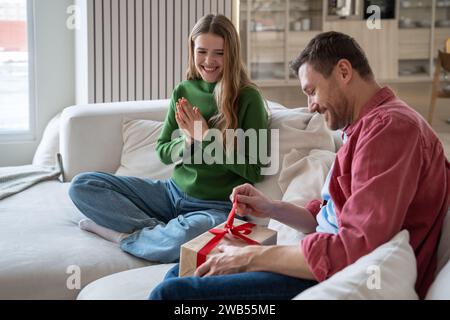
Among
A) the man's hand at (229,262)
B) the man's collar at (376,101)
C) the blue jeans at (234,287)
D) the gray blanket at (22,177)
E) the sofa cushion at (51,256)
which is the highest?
the man's collar at (376,101)

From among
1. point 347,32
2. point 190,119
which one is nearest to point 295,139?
point 190,119

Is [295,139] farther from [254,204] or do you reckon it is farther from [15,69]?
[15,69]

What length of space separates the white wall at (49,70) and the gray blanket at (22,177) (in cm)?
103

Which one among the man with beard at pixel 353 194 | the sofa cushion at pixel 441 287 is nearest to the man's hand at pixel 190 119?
the man with beard at pixel 353 194

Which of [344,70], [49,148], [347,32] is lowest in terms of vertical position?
[49,148]

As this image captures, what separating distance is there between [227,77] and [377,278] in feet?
4.55

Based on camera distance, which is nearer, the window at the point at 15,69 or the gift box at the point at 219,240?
the gift box at the point at 219,240

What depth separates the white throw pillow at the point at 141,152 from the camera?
2975 mm

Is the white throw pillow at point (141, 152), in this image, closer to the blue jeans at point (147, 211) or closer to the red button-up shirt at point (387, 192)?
the blue jeans at point (147, 211)

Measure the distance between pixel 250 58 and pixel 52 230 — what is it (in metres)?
5.68

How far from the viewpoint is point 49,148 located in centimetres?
372

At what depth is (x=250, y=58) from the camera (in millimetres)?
7969
